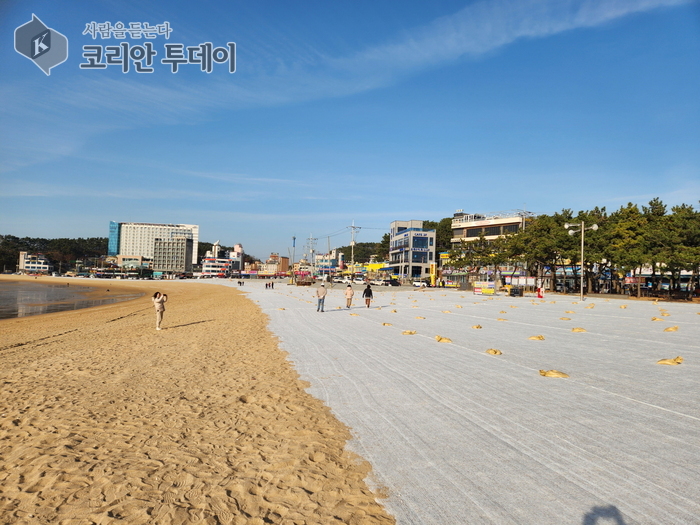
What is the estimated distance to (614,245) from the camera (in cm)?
5156

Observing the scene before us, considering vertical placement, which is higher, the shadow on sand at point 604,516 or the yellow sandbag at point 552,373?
the yellow sandbag at point 552,373

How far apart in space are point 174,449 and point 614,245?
57.0 meters

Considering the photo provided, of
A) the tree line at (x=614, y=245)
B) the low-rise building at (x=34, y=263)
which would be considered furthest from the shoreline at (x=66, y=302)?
the low-rise building at (x=34, y=263)

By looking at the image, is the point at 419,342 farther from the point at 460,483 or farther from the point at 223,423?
the point at 460,483

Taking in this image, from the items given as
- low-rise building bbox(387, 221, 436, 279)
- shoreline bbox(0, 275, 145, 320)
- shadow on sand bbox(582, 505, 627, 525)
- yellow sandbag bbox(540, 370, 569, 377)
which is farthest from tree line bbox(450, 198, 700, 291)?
shoreline bbox(0, 275, 145, 320)

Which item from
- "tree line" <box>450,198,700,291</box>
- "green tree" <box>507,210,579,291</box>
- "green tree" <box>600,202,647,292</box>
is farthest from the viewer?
"green tree" <box>507,210,579,291</box>

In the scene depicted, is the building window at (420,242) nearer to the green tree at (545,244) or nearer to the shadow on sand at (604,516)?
the green tree at (545,244)

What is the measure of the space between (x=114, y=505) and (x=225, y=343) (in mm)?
10417

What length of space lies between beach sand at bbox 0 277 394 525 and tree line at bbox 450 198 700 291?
42.5m

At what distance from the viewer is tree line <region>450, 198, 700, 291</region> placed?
40.3 m

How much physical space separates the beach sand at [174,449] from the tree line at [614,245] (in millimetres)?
42462

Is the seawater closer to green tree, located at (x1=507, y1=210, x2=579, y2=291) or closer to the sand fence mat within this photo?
the sand fence mat

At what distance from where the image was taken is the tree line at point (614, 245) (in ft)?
132

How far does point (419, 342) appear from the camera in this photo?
1345 cm
